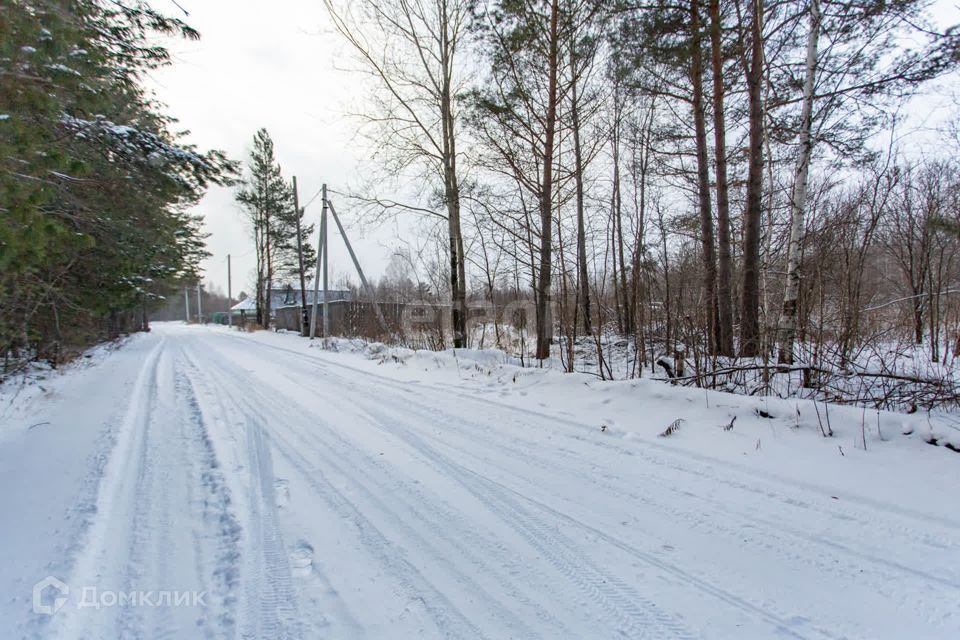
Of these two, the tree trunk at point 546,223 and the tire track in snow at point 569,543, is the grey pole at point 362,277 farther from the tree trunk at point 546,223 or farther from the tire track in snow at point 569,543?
the tire track in snow at point 569,543

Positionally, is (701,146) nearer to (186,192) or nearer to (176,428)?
(186,192)

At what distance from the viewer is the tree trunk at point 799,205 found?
493 cm

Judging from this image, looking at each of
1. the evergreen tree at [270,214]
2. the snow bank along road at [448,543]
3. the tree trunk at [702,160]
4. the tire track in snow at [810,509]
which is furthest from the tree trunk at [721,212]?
the evergreen tree at [270,214]

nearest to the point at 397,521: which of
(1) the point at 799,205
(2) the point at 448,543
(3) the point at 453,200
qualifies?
(2) the point at 448,543

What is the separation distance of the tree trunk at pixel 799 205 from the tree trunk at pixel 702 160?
31.0 inches

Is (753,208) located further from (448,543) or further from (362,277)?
(362,277)

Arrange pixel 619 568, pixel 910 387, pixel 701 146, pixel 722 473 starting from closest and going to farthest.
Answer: pixel 619 568 < pixel 722 473 < pixel 910 387 < pixel 701 146

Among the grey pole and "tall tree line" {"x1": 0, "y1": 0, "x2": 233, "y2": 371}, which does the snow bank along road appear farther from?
the grey pole

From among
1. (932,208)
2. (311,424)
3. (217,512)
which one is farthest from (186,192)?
(932,208)

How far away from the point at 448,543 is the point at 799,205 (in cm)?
570

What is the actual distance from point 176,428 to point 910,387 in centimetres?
697

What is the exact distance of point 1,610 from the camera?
1671 millimetres

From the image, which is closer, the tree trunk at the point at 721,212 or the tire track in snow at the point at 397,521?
the tire track in snow at the point at 397,521

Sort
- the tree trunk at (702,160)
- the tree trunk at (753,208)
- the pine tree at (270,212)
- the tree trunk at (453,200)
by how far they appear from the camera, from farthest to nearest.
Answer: the pine tree at (270,212)
the tree trunk at (453,200)
the tree trunk at (753,208)
the tree trunk at (702,160)
